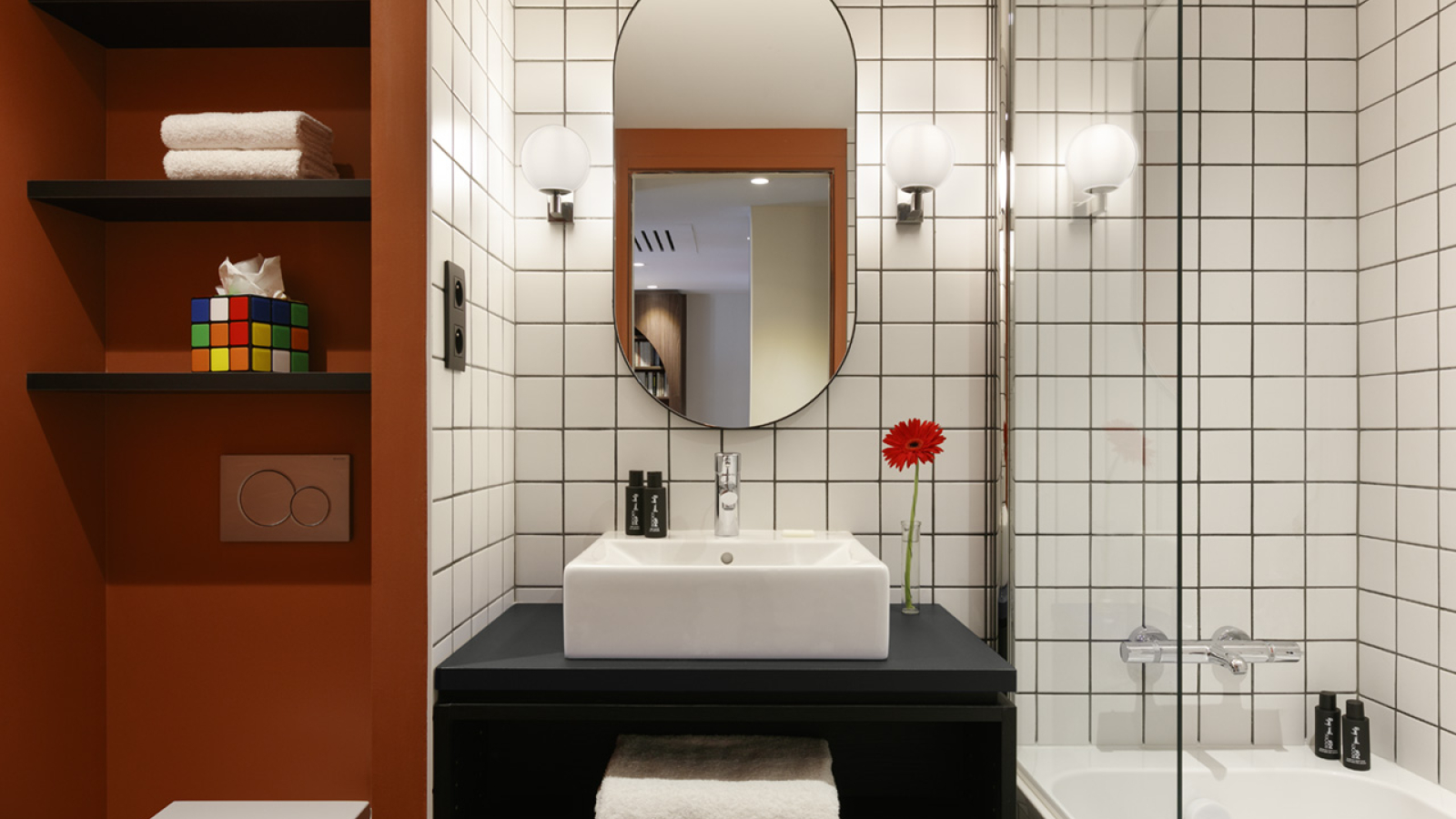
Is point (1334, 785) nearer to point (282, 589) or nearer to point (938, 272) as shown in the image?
point (938, 272)

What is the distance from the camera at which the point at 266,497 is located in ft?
4.66

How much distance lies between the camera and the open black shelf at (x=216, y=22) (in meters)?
1.29

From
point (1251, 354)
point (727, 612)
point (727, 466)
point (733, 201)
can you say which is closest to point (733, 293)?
point (733, 201)

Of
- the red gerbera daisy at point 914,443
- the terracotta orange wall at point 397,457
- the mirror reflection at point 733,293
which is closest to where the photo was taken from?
the terracotta orange wall at point 397,457

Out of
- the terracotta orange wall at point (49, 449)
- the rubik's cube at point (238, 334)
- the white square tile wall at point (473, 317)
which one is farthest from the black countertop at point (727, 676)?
the terracotta orange wall at point (49, 449)

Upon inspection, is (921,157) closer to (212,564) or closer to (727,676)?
(727,676)

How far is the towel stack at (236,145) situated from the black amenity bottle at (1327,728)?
2.15 metres

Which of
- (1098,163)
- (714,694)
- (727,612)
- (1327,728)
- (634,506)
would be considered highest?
(1098,163)

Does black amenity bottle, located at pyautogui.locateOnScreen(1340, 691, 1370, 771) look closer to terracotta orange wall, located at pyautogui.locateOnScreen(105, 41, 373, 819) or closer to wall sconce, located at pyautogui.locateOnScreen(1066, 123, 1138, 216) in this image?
wall sconce, located at pyautogui.locateOnScreen(1066, 123, 1138, 216)

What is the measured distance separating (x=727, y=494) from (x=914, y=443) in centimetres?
38

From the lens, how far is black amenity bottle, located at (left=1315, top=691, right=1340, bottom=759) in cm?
149

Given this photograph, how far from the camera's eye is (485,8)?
1.45 meters

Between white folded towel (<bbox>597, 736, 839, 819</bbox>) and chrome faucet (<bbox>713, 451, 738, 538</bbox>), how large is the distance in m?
0.39

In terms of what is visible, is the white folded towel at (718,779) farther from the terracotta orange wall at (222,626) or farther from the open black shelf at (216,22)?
the open black shelf at (216,22)
